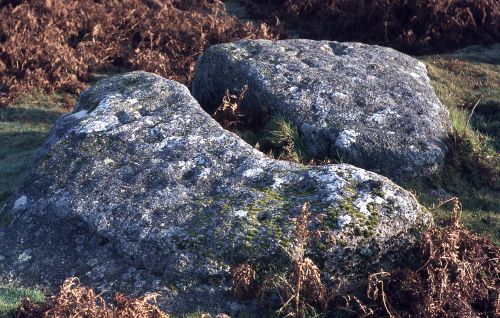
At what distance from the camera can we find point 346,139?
9.75 meters

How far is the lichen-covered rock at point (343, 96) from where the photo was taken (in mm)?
9703

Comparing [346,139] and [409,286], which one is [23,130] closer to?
[346,139]

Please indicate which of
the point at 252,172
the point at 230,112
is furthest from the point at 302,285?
the point at 230,112

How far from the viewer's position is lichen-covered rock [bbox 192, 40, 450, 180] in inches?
382

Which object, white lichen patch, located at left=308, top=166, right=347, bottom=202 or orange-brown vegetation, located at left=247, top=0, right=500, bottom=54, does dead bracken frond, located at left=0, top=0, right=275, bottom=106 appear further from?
white lichen patch, located at left=308, top=166, right=347, bottom=202

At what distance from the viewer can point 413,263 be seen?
7.11m

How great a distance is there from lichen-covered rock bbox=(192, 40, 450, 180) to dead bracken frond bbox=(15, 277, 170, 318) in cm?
418

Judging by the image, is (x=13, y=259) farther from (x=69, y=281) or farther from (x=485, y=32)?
(x=485, y=32)

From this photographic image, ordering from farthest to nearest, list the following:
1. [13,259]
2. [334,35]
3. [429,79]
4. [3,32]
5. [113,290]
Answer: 1. [334,35]
2. [3,32]
3. [429,79]
4. [13,259]
5. [113,290]

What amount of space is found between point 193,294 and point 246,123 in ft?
14.0

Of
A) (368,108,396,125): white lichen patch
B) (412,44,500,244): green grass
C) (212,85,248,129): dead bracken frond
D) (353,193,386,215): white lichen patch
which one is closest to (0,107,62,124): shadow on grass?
(212,85,248,129): dead bracken frond

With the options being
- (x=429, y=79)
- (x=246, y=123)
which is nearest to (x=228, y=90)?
(x=246, y=123)

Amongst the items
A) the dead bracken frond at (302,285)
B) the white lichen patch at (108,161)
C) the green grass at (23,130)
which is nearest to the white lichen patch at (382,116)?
the dead bracken frond at (302,285)

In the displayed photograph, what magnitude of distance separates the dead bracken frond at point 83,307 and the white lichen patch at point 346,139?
160 inches
